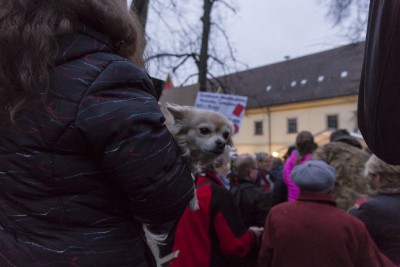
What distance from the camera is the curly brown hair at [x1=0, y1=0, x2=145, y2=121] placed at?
4.82 ft

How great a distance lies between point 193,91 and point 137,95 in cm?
505

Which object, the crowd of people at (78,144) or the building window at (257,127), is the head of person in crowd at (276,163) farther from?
the building window at (257,127)

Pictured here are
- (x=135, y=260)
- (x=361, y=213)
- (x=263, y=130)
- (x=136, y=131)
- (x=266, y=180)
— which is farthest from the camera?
(x=263, y=130)

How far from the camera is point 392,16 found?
931 mm

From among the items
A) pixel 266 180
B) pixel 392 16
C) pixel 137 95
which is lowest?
pixel 266 180

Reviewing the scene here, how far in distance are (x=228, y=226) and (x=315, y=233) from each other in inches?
35.5

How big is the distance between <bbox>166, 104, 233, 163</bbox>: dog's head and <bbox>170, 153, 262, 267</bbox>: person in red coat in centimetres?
89

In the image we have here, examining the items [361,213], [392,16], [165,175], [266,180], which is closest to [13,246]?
[165,175]

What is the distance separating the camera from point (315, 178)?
3.39m

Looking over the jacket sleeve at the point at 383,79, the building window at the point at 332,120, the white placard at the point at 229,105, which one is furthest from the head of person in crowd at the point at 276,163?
the building window at the point at 332,120

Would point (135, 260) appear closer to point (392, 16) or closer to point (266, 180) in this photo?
point (392, 16)

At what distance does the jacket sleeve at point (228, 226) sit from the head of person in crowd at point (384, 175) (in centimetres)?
123

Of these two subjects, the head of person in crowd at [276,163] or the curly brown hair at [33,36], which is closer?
the curly brown hair at [33,36]

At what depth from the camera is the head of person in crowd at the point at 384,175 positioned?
345 cm
